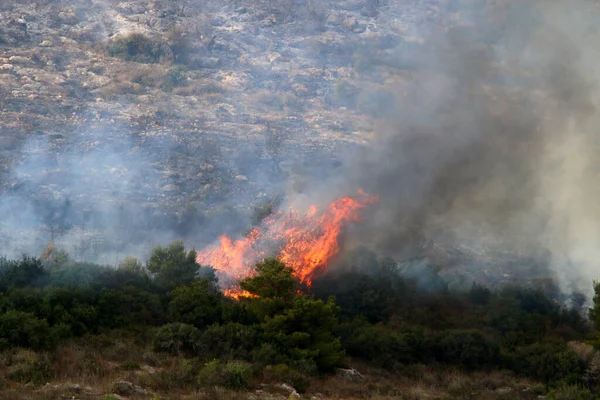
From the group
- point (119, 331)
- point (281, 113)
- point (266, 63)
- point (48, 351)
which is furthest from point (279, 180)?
point (48, 351)

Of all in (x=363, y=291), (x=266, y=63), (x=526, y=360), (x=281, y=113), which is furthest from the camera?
(x=266, y=63)

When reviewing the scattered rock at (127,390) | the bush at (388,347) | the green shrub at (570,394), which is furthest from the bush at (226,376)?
the green shrub at (570,394)

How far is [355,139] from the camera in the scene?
2771 inches

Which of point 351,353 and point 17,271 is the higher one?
point 17,271

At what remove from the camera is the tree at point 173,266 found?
1647 inches

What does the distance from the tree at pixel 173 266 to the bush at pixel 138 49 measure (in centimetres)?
3839

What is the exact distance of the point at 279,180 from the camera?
216ft

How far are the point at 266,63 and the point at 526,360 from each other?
170ft

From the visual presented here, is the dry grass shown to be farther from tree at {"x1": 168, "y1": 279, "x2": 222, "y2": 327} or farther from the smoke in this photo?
the smoke

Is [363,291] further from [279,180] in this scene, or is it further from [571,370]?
[279,180]

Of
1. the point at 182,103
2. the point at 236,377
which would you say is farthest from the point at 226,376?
the point at 182,103

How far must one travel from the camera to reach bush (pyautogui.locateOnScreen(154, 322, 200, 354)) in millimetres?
29234

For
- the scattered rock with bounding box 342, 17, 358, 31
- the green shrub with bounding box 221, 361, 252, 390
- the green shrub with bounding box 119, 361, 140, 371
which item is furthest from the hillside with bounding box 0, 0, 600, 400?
the green shrub with bounding box 119, 361, 140, 371

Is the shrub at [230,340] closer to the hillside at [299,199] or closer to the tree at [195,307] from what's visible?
the hillside at [299,199]
